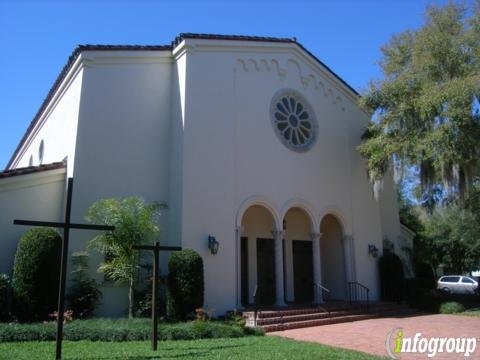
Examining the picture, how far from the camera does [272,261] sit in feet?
63.0

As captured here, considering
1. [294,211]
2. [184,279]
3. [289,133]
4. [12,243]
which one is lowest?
[184,279]

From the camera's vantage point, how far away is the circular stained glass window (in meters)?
19.1

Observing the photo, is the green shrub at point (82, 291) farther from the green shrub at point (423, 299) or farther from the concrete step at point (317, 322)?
the green shrub at point (423, 299)

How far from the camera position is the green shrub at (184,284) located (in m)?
13.7

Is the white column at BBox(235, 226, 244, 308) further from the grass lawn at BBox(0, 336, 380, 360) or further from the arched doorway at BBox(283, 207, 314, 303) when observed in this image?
the grass lawn at BBox(0, 336, 380, 360)

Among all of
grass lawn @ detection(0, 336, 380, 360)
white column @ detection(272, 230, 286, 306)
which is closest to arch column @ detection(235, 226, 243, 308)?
white column @ detection(272, 230, 286, 306)

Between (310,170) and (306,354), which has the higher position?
(310,170)

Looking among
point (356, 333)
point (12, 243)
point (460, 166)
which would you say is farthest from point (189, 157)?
point (460, 166)

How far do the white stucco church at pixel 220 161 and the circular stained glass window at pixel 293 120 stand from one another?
6cm

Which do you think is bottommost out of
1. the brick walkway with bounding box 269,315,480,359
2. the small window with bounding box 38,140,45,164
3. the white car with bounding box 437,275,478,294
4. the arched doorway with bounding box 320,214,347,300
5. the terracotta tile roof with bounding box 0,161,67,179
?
the brick walkway with bounding box 269,315,480,359

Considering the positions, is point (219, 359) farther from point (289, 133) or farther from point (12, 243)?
point (289, 133)

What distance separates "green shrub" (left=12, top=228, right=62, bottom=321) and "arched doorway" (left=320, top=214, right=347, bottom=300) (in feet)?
39.6

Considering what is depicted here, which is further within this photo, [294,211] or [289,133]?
[294,211]

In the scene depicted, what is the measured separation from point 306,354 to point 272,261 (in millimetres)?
9814
